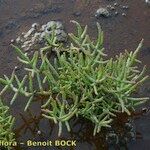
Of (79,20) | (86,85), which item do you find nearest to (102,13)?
(79,20)

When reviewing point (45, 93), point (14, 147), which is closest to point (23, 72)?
point (45, 93)

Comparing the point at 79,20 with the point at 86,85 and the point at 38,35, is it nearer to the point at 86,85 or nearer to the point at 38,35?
the point at 38,35

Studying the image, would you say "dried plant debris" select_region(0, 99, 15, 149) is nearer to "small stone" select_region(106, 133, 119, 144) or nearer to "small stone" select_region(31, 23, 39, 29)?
"small stone" select_region(106, 133, 119, 144)

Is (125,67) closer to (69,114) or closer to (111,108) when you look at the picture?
(111,108)

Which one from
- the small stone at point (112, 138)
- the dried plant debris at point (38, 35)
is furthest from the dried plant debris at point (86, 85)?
the dried plant debris at point (38, 35)

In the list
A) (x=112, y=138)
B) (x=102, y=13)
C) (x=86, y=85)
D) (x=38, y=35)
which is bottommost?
(x=112, y=138)

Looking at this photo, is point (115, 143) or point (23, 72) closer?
point (115, 143)

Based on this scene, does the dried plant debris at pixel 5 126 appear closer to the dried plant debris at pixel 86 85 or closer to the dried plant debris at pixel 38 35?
the dried plant debris at pixel 86 85
